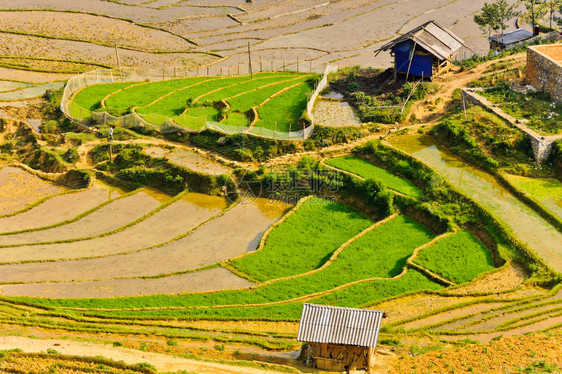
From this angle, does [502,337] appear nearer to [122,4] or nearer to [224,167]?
[224,167]

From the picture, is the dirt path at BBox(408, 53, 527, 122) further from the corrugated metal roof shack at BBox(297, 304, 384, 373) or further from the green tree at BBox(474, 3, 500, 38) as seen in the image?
the corrugated metal roof shack at BBox(297, 304, 384, 373)

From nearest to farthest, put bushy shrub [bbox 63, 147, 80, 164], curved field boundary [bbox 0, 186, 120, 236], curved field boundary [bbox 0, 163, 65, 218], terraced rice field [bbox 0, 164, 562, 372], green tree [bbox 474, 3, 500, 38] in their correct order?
terraced rice field [bbox 0, 164, 562, 372] → curved field boundary [bbox 0, 186, 120, 236] → curved field boundary [bbox 0, 163, 65, 218] → bushy shrub [bbox 63, 147, 80, 164] → green tree [bbox 474, 3, 500, 38]

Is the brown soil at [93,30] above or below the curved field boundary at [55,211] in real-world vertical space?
above

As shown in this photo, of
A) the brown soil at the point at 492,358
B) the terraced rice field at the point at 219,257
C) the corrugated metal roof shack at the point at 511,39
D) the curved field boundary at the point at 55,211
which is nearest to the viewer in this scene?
the brown soil at the point at 492,358

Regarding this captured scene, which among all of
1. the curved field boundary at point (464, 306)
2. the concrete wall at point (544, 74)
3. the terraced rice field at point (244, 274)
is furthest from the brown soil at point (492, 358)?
the concrete wall at point (544, 74)

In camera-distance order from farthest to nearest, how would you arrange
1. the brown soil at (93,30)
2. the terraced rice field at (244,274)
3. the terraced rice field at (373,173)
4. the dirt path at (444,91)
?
the brown soil at (93,30), the dirt path at (444,91), the terraced rice field at (373,173), the terraced rice field at (244,274)

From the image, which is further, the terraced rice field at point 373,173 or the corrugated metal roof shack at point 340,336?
the terraced rice field at point 373,173

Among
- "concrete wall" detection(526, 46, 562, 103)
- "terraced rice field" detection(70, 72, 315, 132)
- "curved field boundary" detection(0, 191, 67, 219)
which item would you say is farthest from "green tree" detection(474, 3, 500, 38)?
"curved field boundary" detection(0, 191, 67, 219)

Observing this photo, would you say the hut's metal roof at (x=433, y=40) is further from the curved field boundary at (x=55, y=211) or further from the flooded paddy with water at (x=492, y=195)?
the curved field boundary at (x=55, y=211)

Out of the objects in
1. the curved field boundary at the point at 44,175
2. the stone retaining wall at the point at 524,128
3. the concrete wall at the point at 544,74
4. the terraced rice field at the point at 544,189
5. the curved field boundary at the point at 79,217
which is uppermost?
the concrete wall at the point at 544,74
